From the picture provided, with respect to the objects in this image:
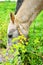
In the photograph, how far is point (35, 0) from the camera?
17.7ft

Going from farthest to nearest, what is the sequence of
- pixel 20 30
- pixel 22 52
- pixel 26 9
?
pixel 26 9 < pixel 20 30 < pixel 22 52

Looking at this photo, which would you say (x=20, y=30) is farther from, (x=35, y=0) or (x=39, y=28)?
(x=39, y=28)

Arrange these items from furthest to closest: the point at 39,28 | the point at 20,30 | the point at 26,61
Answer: the point at 39,28, the point at 20,30, the point at 26,61

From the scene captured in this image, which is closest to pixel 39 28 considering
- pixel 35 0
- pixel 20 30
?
pixel 35 0

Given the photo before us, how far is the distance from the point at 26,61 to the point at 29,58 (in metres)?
0.17

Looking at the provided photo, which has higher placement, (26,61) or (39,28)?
(26,61)

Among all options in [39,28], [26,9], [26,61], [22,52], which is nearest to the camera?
[22,52]

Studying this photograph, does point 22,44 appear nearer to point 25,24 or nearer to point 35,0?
point 25,24

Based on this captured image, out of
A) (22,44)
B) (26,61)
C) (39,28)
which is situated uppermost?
(22,44)

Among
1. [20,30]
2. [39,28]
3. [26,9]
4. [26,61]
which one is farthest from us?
[39,28]

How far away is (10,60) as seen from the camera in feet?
14.0

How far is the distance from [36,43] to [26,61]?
1.06 ft

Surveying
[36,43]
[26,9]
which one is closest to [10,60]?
[36,43]

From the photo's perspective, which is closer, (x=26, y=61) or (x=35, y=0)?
(x=26, y=61)
